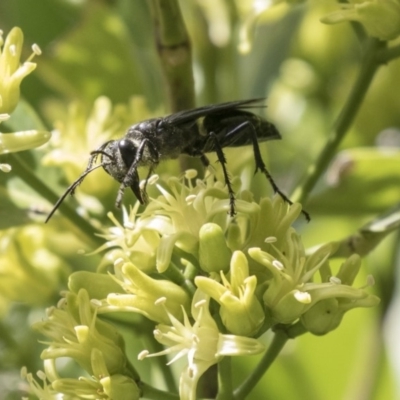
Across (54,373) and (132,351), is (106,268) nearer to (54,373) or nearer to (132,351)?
(54,373)

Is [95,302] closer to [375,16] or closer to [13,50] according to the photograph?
[13,50]

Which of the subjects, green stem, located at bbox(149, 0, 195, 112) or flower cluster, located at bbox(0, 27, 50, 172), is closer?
flower cluster, located at bbox(0, 27, 50, 172)

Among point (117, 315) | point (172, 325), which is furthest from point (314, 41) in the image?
point (172, 325)

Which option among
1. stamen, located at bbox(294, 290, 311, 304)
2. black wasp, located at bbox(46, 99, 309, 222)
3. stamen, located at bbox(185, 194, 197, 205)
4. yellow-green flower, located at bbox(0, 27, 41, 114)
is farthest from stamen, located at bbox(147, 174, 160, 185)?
stamen, located at bbox(294, 290, 311, 304)

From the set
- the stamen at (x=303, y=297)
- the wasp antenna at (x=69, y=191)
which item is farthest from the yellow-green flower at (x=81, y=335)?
the stamen at (x=303, y=297)

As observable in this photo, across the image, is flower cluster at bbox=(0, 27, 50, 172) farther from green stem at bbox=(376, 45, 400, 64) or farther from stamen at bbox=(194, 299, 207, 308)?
green stem at bbox=(376, 45, 400, 64)

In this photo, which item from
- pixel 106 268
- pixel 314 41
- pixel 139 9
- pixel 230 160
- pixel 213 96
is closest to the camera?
pixel 106 268
